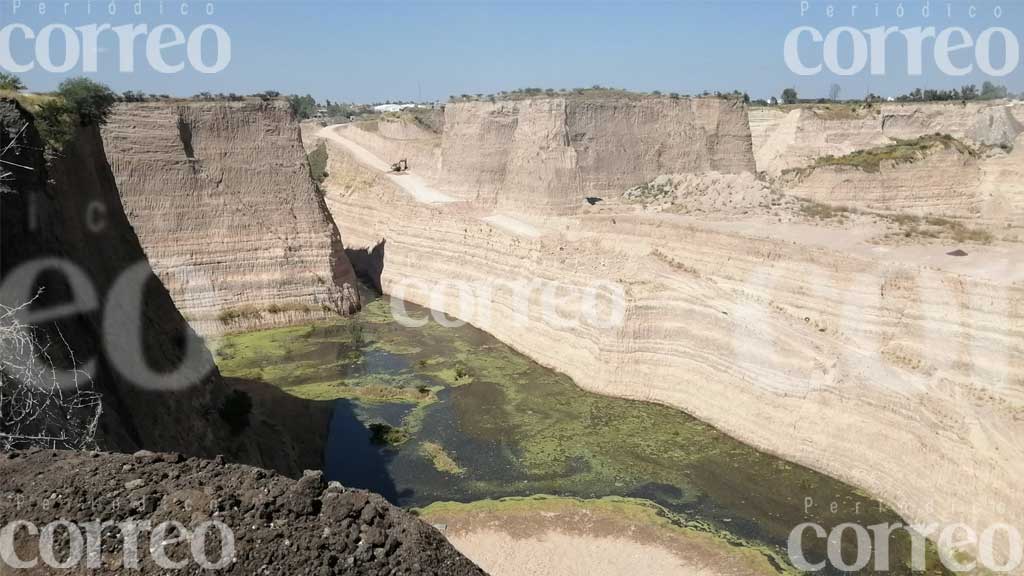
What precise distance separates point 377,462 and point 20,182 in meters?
11.0

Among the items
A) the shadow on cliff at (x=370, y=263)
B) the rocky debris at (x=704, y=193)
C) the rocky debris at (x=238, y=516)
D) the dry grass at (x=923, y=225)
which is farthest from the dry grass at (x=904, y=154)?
the rocky debris at (x=238, y=516)

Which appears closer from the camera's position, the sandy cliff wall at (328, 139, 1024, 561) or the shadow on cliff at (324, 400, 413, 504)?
the sandy cliff wall at (328, 139, 1024, 561)

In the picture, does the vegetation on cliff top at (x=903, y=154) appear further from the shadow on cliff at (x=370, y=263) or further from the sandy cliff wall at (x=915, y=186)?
the shadow on cliff at (x=370, y=263)

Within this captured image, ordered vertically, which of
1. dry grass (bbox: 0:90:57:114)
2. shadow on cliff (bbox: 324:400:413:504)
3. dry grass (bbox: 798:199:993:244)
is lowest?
shadow on cliff (bbox: 324:400:413:504)

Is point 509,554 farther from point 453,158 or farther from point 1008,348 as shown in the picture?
point 453,158

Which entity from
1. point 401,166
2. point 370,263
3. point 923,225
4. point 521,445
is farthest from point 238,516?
point 401,166

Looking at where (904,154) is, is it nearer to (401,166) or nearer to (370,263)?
(370,263)

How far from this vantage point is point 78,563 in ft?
19.3

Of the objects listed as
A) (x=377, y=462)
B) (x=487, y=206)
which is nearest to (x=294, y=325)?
(x=487, y=206)

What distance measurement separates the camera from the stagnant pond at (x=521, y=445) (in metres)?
17.1

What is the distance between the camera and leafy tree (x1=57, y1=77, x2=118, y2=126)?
16250 millimetres

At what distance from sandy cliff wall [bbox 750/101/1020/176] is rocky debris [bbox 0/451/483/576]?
42.9 metres

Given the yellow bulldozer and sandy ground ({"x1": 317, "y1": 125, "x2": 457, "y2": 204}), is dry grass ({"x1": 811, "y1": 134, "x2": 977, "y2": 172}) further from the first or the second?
the yellow bulldozer

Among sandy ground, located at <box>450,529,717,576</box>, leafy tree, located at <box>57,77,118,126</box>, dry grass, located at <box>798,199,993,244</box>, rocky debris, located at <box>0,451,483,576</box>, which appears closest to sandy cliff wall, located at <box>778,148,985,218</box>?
dry grass, located at <box>798,199,993,244</box>
